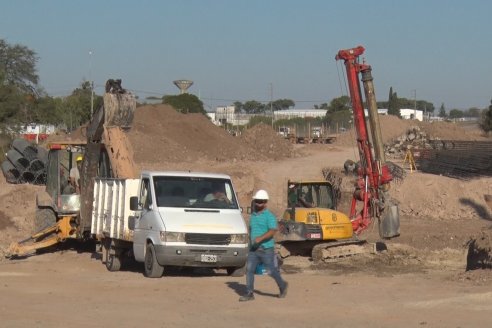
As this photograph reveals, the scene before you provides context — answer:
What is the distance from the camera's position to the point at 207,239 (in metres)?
16.7

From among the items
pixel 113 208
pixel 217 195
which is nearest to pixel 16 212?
pixel 113 208

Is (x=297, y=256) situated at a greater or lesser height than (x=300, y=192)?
lesser

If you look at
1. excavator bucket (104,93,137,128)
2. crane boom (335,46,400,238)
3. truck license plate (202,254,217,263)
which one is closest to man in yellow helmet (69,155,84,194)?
excavator bucket (104,93,137,128)

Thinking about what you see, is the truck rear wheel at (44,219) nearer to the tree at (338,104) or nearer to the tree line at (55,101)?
the tree line at (55,101)

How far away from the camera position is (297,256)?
22.6 meters

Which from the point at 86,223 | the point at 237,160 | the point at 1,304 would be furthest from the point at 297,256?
the point at 237,160

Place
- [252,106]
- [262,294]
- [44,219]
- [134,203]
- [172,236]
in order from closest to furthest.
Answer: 1. [262,294]
2. [172,236]
3. [134,203]
4. [44,219]
5. [252,106]

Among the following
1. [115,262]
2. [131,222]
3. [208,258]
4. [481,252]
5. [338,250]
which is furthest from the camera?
[338,250]

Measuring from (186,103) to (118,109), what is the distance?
240 ft

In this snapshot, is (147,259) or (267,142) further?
(267,142)

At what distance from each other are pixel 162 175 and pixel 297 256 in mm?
6082

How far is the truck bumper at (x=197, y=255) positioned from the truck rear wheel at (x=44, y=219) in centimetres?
691

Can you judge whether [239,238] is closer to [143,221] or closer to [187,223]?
[187,223]

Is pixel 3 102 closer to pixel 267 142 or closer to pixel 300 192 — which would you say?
pixel 267 142
